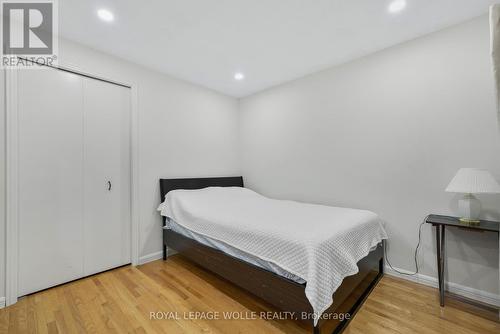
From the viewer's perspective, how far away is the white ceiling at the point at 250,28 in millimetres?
1764

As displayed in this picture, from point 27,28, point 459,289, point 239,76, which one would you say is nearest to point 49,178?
point 27,28

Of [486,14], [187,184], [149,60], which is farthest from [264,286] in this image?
[486,14]

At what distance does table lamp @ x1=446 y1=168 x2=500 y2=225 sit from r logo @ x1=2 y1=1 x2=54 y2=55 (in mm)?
3603

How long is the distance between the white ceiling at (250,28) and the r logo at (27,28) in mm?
120

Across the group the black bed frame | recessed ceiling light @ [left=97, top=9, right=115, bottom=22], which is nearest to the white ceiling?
recessed ceiling light @ [left=97, top=9, right=115, bottom=22]

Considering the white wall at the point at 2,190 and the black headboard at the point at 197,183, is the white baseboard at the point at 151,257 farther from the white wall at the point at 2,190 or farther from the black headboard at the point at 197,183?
the white wall at the point at 2,190

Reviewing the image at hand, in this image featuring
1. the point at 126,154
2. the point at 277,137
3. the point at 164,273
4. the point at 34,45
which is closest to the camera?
the point at 34,45

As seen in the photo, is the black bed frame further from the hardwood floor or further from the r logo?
the r logo

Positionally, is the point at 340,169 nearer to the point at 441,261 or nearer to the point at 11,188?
the point at 441,261

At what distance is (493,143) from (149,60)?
3.55m

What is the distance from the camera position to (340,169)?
2668 mm

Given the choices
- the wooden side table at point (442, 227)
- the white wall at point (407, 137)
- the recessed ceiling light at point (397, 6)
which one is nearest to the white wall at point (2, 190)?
the white wall at point (407, 137)

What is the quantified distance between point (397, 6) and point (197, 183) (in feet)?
9.46

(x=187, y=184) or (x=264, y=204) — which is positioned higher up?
(x=187, y=184)
